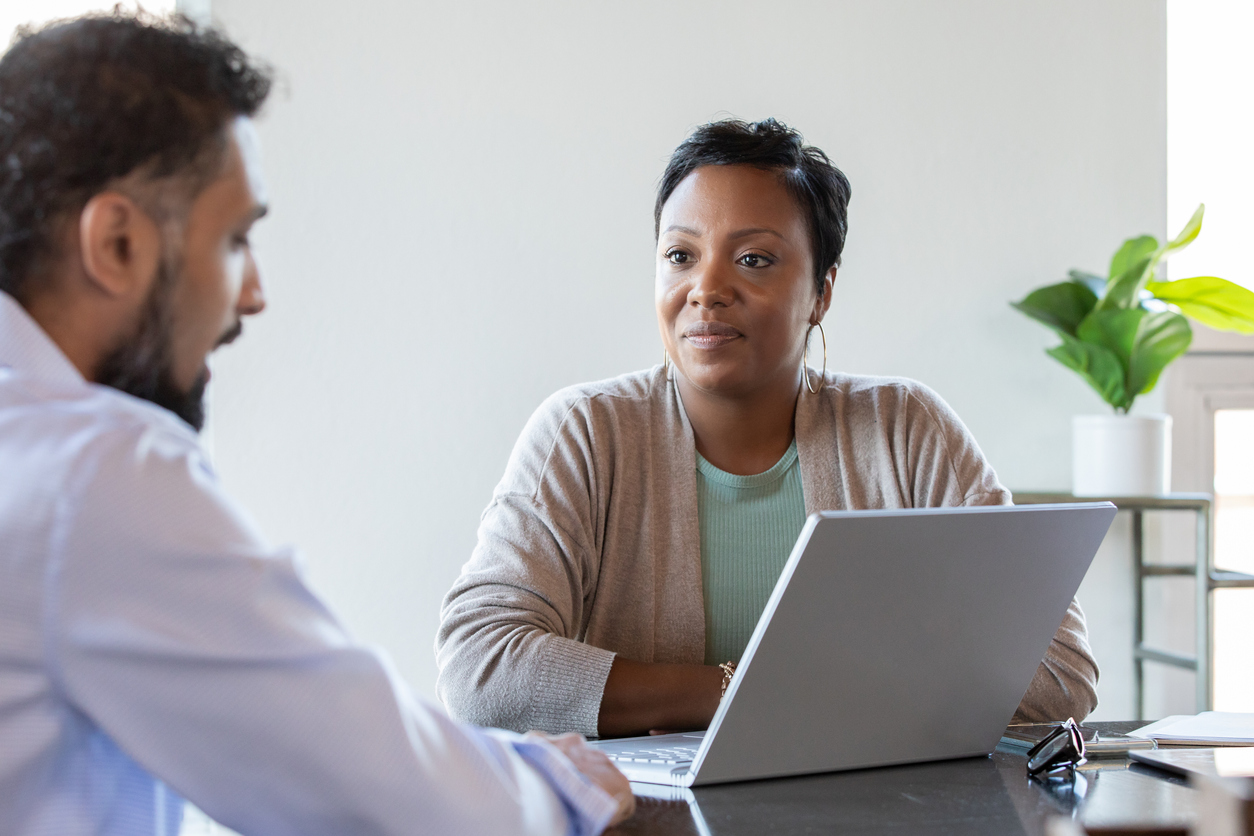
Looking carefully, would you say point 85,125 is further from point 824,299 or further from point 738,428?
point 824,299

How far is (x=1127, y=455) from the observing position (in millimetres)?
2635

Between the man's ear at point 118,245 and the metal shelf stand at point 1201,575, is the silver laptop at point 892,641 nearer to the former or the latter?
the man's ear at point 118,245

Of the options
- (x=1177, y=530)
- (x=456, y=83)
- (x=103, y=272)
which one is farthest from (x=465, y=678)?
(x=1177, y=530)

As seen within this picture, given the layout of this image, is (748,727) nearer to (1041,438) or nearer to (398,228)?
(398,228)

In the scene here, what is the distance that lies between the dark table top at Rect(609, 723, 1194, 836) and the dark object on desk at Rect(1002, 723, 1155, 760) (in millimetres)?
37

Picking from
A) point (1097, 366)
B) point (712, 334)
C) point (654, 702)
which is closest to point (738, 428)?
point (712, 334)

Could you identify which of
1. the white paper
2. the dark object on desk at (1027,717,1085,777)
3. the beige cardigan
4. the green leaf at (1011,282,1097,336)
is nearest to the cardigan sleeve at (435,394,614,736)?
the beige cardigan

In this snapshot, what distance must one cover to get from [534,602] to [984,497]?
0.63 metres

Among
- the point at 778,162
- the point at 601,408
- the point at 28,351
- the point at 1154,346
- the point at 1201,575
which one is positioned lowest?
the point at 1201,575

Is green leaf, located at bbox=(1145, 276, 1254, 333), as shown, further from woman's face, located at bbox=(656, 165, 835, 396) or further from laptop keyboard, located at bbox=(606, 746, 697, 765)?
laptop keyboard, located at bbox=(606, 746, 697, 765)

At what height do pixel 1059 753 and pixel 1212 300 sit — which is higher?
pixel 1212 300

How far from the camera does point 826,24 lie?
2.84 m

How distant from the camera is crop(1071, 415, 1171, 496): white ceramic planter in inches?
103

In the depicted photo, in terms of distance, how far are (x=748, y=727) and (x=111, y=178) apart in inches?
25.1
